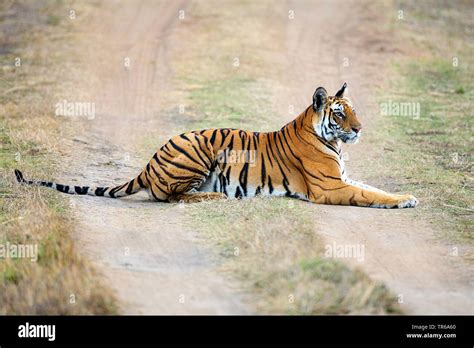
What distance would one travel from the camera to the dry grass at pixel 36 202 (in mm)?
7840

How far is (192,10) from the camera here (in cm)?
2434

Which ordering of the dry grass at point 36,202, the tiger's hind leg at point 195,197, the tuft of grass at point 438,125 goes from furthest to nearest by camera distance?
1. the tuft of grass at point 438,125
2. the tiger's hind leg at point 195,197
3. the dry grass at point 36,202

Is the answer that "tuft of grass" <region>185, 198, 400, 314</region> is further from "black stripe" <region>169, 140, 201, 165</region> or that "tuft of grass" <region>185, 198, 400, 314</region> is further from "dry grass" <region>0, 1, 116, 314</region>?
"dry grass" <region>0, 1, 116, 314</region>

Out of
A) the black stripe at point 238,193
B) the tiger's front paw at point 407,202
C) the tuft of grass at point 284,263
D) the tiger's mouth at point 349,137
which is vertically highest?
the tiger's mouth at point 349,137

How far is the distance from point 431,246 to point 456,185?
2867 mm

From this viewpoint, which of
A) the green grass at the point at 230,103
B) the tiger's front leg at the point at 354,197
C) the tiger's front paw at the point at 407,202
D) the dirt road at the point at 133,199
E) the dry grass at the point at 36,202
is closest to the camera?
the dry grass at the point at 36,202

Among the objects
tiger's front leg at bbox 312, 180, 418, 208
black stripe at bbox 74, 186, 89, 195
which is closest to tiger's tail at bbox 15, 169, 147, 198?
black stripe at bbox 74, 186, 89, 195

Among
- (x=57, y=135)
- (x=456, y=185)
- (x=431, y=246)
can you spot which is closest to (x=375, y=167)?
(x=456, y=185)

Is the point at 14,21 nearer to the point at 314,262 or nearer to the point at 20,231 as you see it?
the point at 20,231

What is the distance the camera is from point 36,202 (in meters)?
10.5

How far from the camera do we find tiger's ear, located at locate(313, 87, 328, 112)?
11.1 meters

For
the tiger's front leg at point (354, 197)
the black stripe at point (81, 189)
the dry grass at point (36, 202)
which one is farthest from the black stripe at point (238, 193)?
the dry grass at point (36, 202)

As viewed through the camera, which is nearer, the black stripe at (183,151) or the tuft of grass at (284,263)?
the tuft of grass at (284,263)

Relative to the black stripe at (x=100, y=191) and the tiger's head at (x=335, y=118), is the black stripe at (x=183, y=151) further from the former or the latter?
the tiger's head at (x=335, y=118)
